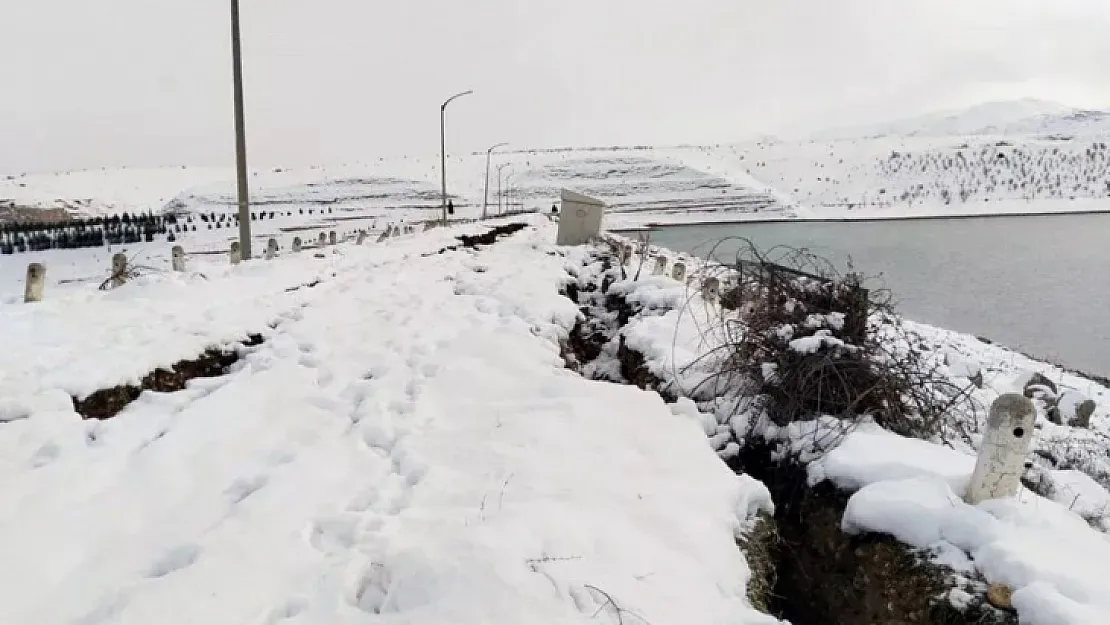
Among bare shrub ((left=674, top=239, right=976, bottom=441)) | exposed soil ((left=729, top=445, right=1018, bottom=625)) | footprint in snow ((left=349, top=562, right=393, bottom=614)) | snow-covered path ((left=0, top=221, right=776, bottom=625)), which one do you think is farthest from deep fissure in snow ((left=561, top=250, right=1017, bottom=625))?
footprint in snow ((left=349, top=562, right=393, bottom=614))

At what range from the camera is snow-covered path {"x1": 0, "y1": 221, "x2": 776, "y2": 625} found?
261cm

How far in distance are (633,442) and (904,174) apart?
100m

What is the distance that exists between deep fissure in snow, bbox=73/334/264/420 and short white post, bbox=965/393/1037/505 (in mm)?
5206

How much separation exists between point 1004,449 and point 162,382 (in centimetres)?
550

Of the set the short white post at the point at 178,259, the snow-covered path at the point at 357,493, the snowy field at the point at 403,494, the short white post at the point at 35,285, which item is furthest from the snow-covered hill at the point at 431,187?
the snow-covered path at the point at 357,493

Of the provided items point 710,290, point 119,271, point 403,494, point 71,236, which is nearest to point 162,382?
point 403,494

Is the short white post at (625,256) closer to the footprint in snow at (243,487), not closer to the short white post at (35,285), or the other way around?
the short white post at (35,285)

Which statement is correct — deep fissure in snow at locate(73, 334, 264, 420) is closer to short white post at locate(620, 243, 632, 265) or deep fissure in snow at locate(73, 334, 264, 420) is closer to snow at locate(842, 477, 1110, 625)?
snow at locate(842, 477, 1110, 625)

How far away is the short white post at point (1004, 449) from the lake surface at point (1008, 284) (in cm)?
434

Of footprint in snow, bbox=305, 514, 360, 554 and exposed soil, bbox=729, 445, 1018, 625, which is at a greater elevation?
footprint in snow, bbox=305, 514, 360, 554

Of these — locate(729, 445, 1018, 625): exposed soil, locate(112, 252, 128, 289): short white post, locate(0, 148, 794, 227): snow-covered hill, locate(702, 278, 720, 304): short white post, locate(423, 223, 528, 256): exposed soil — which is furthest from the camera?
locate(0, 148, 794, 227): snow-covered hill

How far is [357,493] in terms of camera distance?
3441 millimetres

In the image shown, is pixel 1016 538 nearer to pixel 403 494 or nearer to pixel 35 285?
pixel 403 494

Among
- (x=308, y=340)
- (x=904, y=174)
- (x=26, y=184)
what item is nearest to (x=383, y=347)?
(x=308, y=340)
